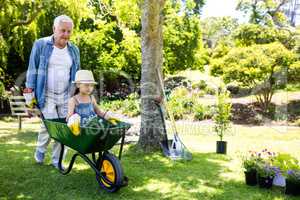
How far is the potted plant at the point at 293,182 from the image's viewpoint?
3561 millimetres

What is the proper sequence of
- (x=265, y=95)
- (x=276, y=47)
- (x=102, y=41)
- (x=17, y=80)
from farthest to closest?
(x=102, y=41)
(x=17, y=80)
(x=265, y=95)
(x=276, y=47)

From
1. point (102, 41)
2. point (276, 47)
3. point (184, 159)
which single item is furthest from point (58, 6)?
point (184, 159)

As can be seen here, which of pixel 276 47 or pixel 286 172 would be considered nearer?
pixel 286 172

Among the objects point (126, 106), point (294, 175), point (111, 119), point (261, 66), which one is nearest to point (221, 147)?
point (294, 175)

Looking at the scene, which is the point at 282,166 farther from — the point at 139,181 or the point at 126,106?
the point at 126,106

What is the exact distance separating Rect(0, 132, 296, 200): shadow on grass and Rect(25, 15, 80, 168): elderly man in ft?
2.42

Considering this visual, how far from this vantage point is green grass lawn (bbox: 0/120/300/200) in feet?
11.9

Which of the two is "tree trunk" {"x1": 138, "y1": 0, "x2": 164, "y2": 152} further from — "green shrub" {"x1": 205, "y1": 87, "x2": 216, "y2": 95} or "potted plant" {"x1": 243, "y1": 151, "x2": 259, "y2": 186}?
"green shrub" {"x1": 205, "y1": 87, "x2": 216, "y2": 95}

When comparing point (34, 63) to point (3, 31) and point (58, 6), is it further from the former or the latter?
point (3, 31)

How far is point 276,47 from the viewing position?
362 inches

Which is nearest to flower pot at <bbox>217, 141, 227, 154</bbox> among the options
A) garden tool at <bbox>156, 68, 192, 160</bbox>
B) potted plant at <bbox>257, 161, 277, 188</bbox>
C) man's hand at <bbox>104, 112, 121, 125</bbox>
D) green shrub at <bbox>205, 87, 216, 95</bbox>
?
garden tool at <bbox>156, 68, 192, 160</bbox>

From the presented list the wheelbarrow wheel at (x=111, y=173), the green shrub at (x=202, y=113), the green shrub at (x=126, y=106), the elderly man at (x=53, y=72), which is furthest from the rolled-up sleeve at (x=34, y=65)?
the green shrub at (x=126, y=106)

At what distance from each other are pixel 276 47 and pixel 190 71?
6.34 m

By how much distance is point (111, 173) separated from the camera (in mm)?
3631
